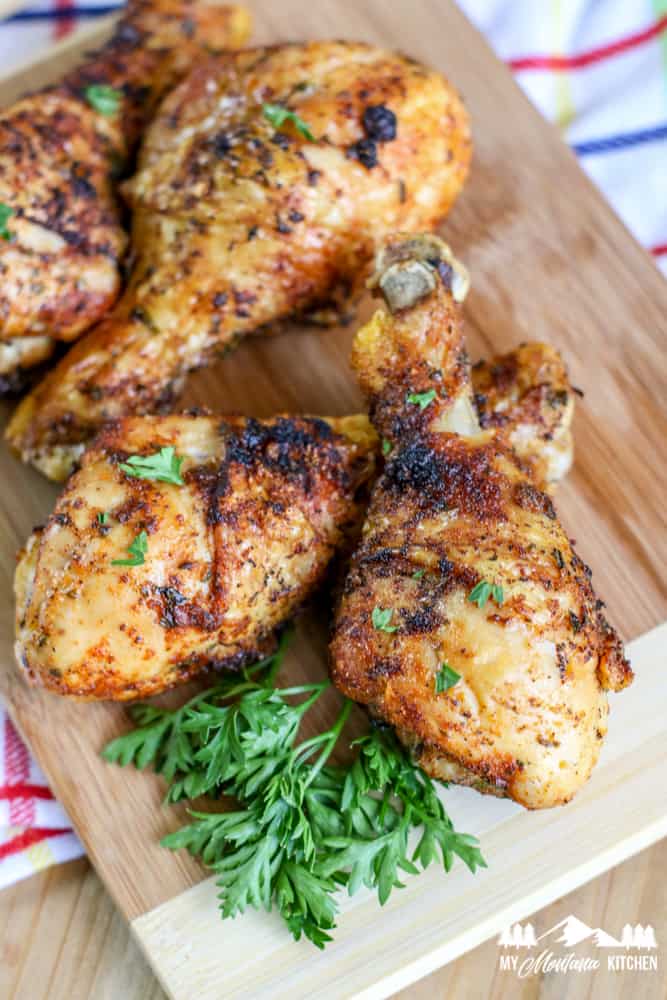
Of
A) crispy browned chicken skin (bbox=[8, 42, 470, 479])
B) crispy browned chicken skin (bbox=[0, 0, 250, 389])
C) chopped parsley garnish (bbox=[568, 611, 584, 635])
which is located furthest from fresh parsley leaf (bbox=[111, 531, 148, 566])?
chopped parsley garnish (bbox=[568, 611, 584, 635])

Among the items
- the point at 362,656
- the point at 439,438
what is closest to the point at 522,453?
the point at 439,438

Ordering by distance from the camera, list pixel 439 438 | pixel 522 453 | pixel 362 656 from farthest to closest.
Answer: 1. pixel 522 453
2. pixel 439 438
3. pixel 362 656

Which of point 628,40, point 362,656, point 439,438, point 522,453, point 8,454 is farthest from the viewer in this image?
point 628,40

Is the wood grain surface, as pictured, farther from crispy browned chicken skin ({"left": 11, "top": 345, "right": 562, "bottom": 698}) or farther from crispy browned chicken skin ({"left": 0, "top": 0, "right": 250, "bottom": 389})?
crispy browned chicken skin ({"left": 0, "top": 0, "right": 250, "bottom": 389})

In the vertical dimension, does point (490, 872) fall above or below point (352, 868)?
below

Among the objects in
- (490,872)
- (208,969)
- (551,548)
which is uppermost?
(551,548)

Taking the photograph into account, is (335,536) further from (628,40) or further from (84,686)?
(628,40)
